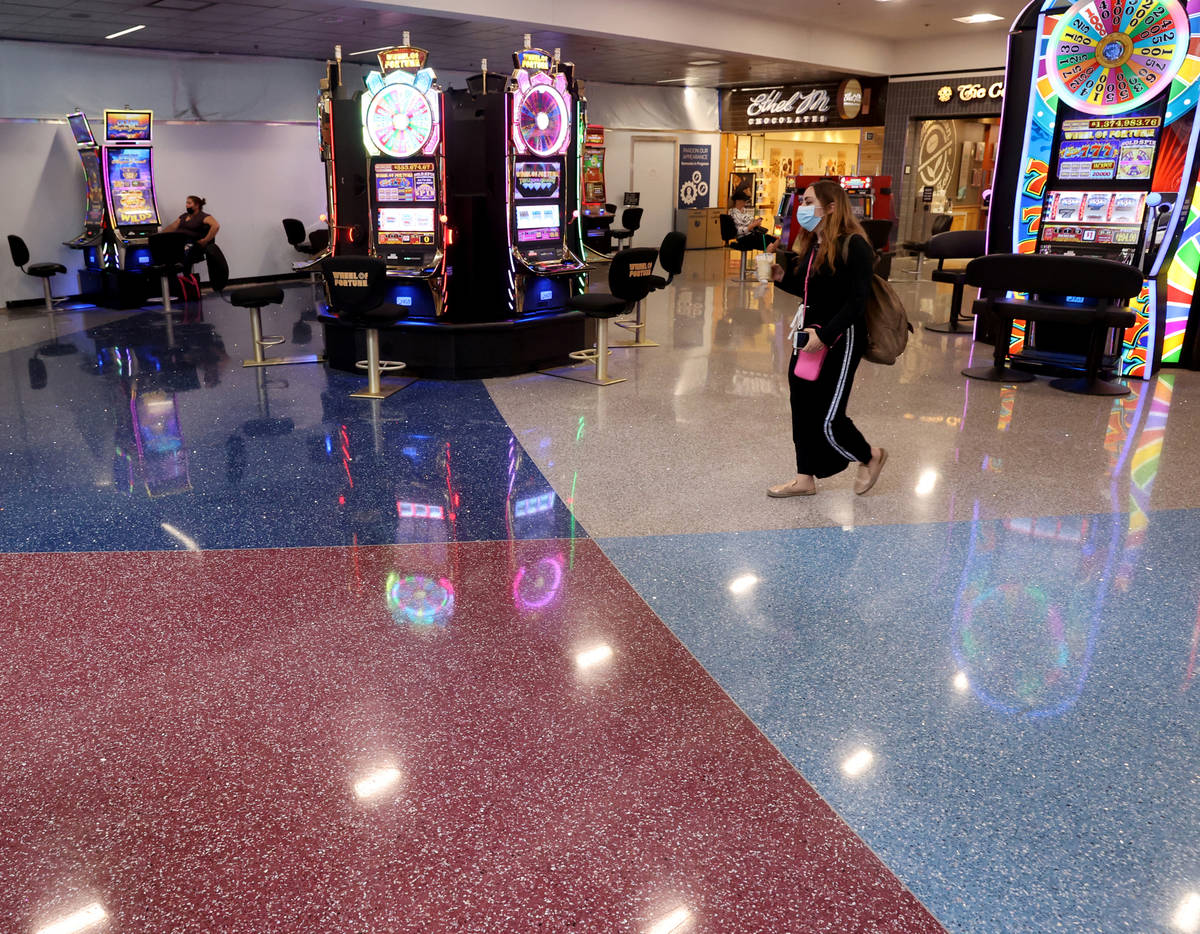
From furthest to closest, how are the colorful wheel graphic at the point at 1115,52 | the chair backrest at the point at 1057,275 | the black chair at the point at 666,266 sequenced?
the black chair at the point at 666,266 → the colorful wheel graphic at the point at 1115,52 → the chair backrest at the point at 1057,275

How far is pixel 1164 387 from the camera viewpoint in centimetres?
665

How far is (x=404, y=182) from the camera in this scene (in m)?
6.89

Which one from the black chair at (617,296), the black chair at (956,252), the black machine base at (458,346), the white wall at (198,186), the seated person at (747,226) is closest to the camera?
the black chair at (617,296)

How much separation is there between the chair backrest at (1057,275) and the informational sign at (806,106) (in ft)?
31.5

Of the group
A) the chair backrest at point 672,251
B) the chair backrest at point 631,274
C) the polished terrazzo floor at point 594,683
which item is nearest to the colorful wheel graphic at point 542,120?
the chair backrest at point 631,274

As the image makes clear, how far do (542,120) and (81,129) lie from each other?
6673mm

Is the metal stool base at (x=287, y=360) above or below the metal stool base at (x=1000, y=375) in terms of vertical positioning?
below

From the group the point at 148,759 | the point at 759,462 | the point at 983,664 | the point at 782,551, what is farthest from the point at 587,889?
the point at 759,462

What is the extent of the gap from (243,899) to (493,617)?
1.37m

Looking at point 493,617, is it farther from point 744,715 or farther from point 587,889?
point 587,889

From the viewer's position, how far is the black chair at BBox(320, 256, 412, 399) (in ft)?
20.2

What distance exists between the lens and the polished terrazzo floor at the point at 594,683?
203cm

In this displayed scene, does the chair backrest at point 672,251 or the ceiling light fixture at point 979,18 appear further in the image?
the ceiling light fixture at point 979,18

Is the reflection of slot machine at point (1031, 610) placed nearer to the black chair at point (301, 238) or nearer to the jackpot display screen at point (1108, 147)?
the jackpot display screen at point (1108, 147)
